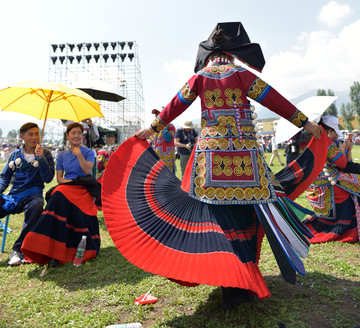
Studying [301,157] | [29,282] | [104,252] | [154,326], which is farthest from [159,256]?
[104,252]

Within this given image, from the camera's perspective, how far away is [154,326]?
2.49m

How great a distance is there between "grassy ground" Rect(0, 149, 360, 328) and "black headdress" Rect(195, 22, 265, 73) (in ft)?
6.69

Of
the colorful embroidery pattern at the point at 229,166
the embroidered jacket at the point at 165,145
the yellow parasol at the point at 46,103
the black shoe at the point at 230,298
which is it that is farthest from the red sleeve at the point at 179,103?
the embroidered jacket at the point at 165,145

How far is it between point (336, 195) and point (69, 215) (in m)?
3.62

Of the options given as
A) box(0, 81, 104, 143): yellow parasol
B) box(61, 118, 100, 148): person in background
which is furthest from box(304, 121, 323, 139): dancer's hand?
box(61, 118, 100, 148): person in background

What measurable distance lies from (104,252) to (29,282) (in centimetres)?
114

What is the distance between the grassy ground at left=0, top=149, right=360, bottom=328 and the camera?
8.46ft

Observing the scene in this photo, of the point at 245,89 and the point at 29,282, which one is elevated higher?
the point at 245,89

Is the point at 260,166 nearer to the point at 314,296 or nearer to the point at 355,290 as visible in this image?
the point at 314,296

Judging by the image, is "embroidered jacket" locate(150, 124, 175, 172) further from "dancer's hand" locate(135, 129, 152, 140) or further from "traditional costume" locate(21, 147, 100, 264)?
"dancer's hand" locate(135, 129, 152, 140)

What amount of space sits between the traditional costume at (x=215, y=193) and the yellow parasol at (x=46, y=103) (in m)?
1.92

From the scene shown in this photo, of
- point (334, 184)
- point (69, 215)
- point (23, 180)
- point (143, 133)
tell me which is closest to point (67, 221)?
point (69, 215)

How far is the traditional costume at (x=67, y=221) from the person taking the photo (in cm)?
394

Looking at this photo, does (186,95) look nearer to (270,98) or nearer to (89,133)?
(270,98)
